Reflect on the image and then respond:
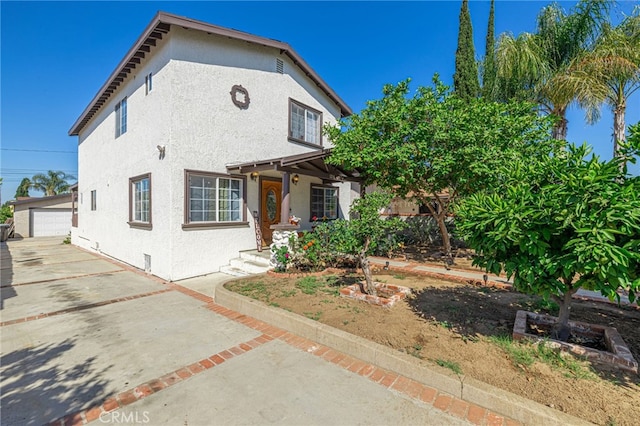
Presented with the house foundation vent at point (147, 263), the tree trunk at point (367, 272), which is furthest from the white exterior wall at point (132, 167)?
the tree trunk at point (367, 272)

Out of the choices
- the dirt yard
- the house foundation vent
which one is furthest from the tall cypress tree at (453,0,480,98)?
the house foundation vent

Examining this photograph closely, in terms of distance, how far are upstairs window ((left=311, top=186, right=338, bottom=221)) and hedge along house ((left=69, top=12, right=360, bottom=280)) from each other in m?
0.12

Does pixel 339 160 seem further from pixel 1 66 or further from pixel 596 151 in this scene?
pixel 1 66

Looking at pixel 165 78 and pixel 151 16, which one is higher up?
pixel 151 16

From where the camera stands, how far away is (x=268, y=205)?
9859mm

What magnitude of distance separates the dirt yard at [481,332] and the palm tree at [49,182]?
181 feet

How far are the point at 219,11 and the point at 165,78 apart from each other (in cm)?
384

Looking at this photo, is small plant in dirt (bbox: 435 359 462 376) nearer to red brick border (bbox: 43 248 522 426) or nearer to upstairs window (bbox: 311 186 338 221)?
red brick border (bbox: 43 248 522 426)

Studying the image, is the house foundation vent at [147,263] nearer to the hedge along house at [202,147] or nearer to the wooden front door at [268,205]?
the hedge along house at [202,147]

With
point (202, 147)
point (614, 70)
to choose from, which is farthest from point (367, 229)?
point (614, 70)

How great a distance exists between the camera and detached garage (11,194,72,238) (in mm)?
21094

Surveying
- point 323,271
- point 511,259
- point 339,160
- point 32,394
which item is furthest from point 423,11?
point 32,394

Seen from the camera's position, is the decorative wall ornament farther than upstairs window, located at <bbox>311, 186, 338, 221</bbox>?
No

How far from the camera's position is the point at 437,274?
7156 millimetres
